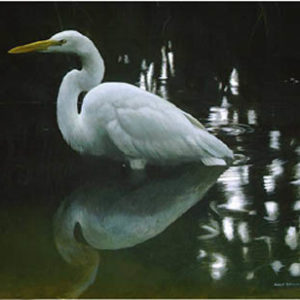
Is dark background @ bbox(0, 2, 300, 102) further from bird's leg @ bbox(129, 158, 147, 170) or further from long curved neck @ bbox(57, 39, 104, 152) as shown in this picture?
bird's leg @ bbox(129, 158, 147, 170)

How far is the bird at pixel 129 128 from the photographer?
341 centimetres

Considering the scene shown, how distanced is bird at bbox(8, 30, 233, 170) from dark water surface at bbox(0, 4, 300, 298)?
7 centimetres

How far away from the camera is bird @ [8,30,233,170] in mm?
3414

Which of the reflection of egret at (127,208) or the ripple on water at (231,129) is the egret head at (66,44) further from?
the ripple on water at (231,129)

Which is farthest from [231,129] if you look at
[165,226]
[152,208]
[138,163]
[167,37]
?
[167,37]

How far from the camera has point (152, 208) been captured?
3105mm

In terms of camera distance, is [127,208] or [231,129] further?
[231,129]

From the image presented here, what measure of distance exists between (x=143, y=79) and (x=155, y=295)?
2588 mm

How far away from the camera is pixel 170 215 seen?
9.93ft

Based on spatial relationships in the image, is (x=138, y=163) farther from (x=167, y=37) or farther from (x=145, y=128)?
(x=167, y=37)

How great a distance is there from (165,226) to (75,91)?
901 millimetres

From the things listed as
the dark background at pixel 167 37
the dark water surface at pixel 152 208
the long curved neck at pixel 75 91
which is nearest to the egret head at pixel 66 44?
the long curved neck at pixel 75 91
